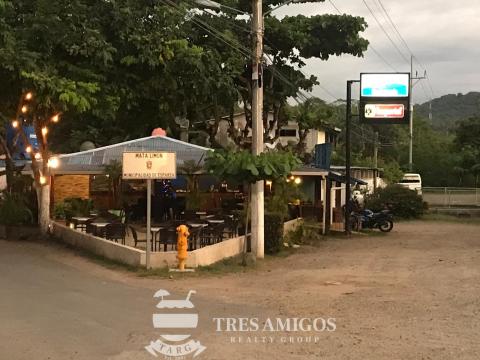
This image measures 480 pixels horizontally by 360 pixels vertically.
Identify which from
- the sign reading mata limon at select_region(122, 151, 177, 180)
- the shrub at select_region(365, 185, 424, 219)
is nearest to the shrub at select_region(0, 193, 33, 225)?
the sign reading mata limon at select_region(122, 151, 177, 180)

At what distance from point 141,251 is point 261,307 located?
14.9 ft

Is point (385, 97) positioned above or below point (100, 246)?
above

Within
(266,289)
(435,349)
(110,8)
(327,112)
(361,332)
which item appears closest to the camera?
(435,349)

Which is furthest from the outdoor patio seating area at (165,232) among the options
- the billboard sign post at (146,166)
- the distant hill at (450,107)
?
the distant hill at (450,107)

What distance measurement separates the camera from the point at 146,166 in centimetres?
1353

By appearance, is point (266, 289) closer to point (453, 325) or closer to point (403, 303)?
point (403, 303)

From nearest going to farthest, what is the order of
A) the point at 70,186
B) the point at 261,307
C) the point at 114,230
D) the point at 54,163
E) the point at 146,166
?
the point at 261,307 → the point at 146,166 → the point at 114,230 → the point at 54,163 → the point at 70,186

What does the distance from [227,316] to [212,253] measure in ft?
19.3

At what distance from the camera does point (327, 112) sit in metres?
37.5

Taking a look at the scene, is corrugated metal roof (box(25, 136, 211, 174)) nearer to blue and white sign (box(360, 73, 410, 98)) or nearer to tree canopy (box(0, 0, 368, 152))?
tree canopy (box(0, 0, 368, 152))

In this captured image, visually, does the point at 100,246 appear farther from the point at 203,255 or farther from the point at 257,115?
the point at 257,115

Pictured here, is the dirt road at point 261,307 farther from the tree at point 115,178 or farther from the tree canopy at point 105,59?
the tree at point 115,178

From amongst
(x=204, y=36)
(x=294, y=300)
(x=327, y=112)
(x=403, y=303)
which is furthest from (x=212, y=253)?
(x=327, y=112)

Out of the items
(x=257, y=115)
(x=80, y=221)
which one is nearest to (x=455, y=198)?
(x=257, y=115)
